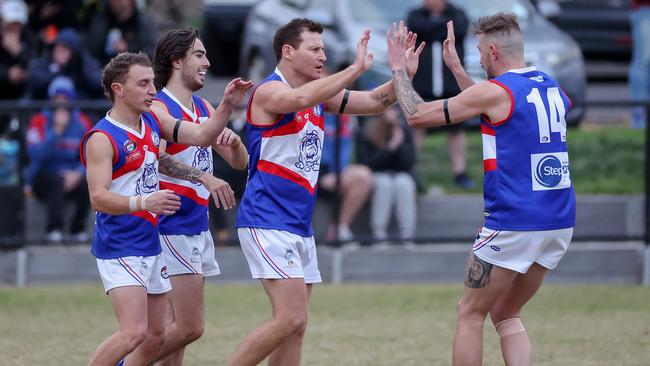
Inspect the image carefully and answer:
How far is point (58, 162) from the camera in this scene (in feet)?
40.2

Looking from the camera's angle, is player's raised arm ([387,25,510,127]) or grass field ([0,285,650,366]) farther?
grass field ([0,285,650,366])

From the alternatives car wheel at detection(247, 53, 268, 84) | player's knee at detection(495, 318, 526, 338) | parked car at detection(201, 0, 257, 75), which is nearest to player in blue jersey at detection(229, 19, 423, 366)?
player's knee at detection(495, 318, 526, 338)

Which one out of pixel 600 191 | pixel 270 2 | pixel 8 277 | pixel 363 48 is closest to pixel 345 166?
pixel 600 191

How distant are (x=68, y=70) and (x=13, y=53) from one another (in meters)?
1.17

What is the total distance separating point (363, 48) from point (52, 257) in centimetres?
653

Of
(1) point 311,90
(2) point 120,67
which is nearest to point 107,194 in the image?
(2) point 120,67

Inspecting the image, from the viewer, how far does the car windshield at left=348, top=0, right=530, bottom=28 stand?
1463 centimetres

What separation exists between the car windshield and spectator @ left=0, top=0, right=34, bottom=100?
393 centimetres

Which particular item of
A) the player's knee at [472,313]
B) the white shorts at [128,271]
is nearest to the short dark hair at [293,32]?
the white shorts at [128,271]

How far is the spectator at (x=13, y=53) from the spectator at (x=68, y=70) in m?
0.57

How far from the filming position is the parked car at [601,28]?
19.1m

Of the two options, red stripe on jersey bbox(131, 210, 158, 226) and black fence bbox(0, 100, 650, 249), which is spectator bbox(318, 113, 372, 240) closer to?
black fence bbox(0, 100, 650, 249)

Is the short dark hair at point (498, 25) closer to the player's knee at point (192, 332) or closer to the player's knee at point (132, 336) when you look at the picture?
the player's knee at point (192, 332)

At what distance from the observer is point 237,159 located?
7.45m
